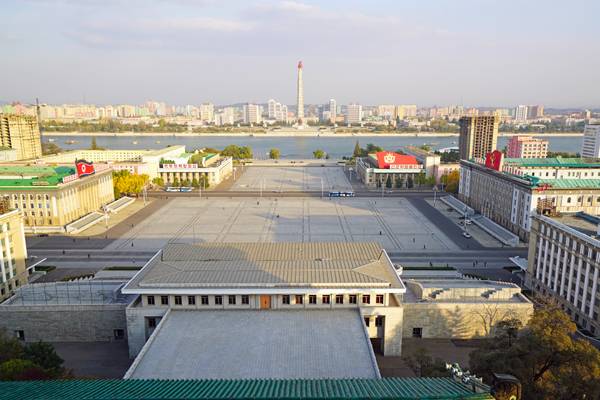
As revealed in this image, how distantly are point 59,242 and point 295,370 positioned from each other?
120ft

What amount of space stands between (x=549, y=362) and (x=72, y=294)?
2599 cm

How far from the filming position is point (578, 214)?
33219 mm

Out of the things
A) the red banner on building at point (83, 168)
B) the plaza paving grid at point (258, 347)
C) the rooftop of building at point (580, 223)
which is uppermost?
the red banner on building at point (83, 168)

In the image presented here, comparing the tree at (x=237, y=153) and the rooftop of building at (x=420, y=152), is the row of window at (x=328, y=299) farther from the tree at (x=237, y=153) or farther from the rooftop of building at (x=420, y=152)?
the tree at (x=237, y=153)

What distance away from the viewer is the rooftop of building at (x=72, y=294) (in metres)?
26.7

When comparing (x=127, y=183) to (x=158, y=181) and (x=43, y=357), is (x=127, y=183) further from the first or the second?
(x=43, y=357)

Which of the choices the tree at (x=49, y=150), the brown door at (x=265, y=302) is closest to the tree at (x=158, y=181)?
the tree at (x=49, y=150)

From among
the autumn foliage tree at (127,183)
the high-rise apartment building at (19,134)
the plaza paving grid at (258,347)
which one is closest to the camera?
the plaza paving grid at (258,347)

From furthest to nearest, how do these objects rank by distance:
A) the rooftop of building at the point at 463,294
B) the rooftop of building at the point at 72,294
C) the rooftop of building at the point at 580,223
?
the rooftop of building at the point at 580,223
the rooftop of building at the point at 463,294
the rooftop of building at the point at 72,294

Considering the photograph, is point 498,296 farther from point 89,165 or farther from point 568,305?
point 89,165

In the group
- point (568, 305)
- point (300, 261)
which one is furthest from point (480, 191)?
point (300, 261)

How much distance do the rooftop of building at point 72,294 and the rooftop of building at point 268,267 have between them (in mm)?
2598

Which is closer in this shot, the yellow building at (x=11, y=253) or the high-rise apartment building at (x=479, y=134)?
the yellow building at (x=11, y=253)

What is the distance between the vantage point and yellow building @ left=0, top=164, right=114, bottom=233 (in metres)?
49.6
